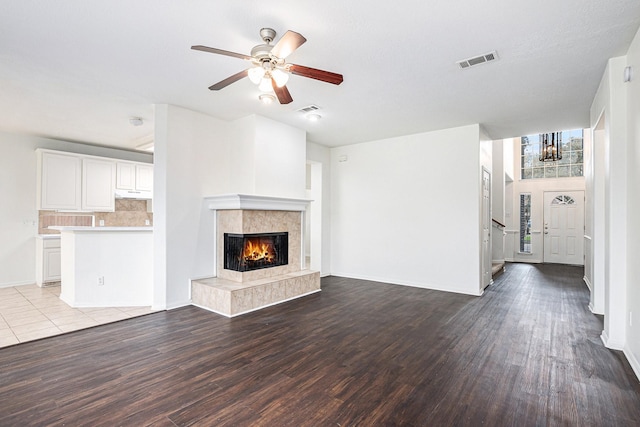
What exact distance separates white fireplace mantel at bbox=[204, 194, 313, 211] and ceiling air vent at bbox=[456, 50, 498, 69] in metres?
2.96

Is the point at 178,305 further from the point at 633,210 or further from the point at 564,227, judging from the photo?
the point at 564,227

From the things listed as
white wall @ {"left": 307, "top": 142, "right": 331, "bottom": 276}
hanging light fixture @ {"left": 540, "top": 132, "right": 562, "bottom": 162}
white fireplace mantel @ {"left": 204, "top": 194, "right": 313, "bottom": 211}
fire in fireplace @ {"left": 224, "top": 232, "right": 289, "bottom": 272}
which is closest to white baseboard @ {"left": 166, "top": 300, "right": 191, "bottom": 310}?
fire in fireplace @ {"left": 224, "top": 232, "right": 289, "bottom": 272}

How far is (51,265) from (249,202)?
4.25m

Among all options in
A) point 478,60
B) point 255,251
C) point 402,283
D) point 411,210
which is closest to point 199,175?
point 255,251

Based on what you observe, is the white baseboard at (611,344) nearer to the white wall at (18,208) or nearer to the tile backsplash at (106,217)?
the tile backsplash at (106,217)

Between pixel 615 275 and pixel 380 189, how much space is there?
12.5 feet

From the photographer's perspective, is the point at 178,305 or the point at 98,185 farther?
the point at 98,185

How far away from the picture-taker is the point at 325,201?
6.93m

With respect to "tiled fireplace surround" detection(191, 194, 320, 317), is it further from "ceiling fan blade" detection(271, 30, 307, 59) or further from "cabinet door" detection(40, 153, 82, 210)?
"cabinet door" detection(40, 153, 82, 210)

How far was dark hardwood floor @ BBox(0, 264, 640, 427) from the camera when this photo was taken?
2062 millimetres

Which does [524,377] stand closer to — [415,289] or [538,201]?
[415,289]

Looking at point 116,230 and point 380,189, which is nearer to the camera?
point 116,230

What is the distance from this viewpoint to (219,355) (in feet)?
9.66

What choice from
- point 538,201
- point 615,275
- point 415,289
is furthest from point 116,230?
point 538,201
